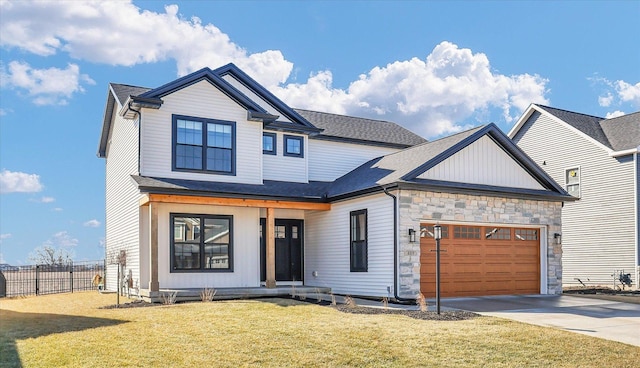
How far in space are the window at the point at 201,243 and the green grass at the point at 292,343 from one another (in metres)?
4.75

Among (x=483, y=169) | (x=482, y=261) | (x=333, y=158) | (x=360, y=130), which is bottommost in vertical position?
(x=482, y=261)

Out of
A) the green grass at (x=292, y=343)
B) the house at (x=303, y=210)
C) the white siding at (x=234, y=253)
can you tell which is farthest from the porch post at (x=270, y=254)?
the green grass at (x=292, y=343)

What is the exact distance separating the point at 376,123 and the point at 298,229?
26.7ft

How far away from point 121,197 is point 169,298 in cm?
673

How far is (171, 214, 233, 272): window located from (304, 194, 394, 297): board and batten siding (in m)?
3.10

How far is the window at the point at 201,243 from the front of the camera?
17.8 metres

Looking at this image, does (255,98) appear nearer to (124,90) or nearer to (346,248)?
(124,90)

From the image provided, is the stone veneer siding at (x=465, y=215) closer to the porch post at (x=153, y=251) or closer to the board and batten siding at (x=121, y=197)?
the porch post at (x=153, y=251)

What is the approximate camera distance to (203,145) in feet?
62.0

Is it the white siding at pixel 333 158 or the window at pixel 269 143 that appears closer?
the window at pixel 269 143

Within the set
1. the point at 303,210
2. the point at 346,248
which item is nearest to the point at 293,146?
the point at 303,210

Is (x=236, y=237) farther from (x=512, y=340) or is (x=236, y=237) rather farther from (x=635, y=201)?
(x=635, y=201)

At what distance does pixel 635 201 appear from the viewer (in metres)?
24.1

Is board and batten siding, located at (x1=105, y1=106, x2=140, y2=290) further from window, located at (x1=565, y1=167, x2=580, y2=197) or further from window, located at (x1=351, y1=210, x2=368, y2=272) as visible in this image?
window, located at (x1=565, y1=167, x2=580, y2=197)
